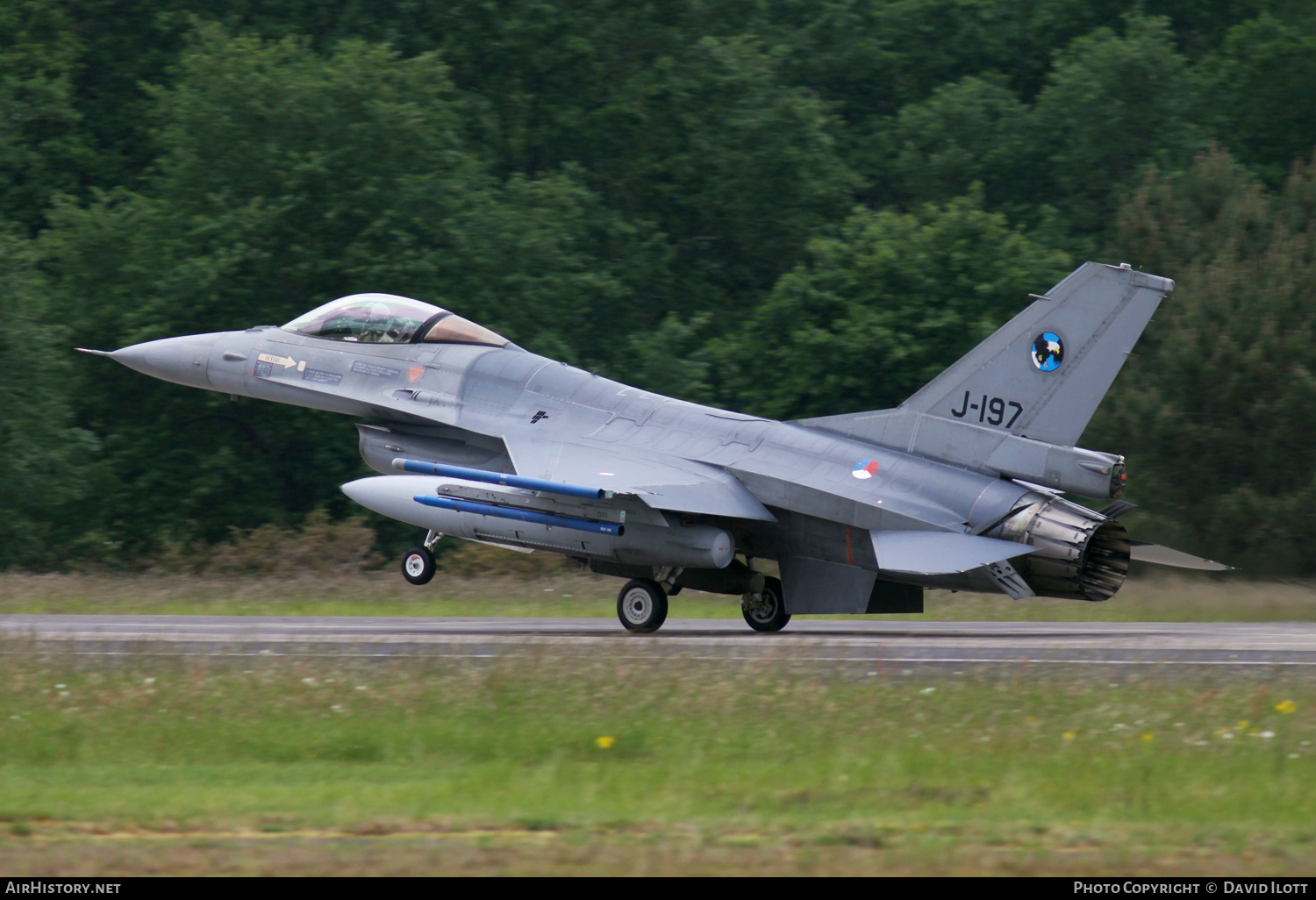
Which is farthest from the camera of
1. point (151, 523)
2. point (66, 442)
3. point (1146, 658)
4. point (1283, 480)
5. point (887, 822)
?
point (151, 523)

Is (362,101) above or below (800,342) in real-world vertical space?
above

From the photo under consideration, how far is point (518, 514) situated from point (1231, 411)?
58.8ft

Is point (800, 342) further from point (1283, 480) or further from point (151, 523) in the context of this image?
point (151, 523)

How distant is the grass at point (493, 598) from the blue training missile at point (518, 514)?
485 cm

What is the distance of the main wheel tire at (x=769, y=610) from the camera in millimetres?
19469

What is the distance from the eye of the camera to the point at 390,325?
68.3 ft

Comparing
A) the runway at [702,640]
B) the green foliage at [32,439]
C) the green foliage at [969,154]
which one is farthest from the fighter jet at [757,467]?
the green foliage at [969,154]

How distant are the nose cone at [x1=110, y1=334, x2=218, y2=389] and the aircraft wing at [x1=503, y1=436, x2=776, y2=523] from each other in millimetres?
5233

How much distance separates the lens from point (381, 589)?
2625 centimetres

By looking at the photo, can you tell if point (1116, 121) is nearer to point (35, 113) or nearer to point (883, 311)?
point (883, 311)

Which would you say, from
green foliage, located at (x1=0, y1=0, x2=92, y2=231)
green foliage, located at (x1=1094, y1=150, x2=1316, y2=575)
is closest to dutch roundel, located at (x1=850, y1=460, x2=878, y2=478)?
green foliage, located at (x1=1094, y1=150, x2=1316, y2=575)

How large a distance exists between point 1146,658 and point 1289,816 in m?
5.88

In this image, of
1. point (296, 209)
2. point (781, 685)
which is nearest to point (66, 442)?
point (296, 209)

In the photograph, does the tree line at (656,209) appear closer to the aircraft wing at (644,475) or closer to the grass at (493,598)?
the grass at (493,598)
